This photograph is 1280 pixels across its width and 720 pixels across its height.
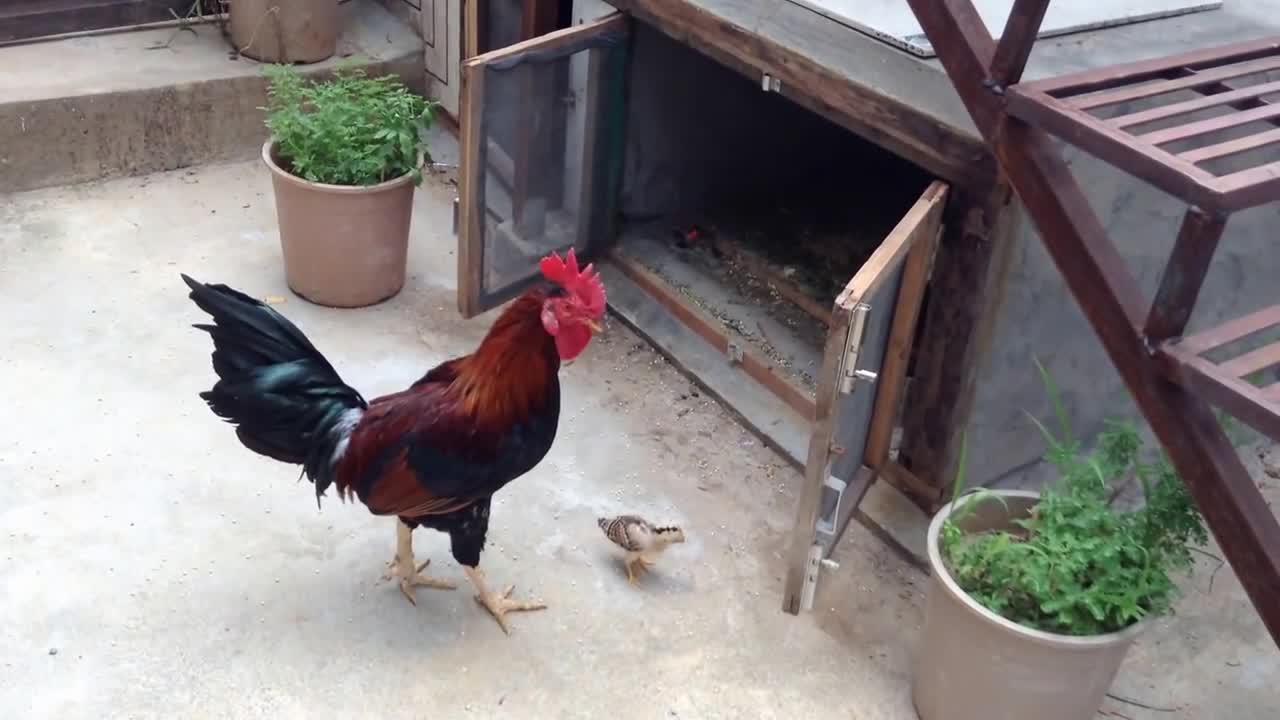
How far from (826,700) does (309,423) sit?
5.13 feet

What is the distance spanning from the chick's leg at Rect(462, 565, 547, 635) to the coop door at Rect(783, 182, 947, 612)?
76 centimetres

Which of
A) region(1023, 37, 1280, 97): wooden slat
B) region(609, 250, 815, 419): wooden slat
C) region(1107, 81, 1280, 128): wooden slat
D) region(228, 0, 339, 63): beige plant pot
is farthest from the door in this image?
region(1107, 81, 1280, 128): wooden slat

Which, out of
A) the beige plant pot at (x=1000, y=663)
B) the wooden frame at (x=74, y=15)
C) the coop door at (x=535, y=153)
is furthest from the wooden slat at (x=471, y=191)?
the wooden frame at (x=74, y=15)

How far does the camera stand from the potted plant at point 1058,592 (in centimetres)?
280

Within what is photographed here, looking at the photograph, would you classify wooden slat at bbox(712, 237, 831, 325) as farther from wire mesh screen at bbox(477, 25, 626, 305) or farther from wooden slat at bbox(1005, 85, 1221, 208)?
wooden slat at bbox(1005, 85, 1221, 208)

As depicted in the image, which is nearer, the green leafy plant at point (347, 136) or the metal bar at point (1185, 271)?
the metal bar at point (1185, 271)

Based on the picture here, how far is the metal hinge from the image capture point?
2918 mm

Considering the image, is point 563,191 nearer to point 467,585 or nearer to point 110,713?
point 467,585

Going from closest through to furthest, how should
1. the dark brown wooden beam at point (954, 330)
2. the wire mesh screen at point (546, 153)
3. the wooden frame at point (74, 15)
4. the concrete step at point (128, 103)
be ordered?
the dark brown wooden beam at point (954, 330)
the wire mesh screen at point (546, 153)
the concrete step at point (128, 103)
the wooden frame at point (74, 15)

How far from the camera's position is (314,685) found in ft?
10.2

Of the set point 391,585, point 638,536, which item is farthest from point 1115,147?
point 391,585

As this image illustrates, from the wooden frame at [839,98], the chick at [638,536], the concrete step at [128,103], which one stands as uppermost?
the wooden frame at [839,98]

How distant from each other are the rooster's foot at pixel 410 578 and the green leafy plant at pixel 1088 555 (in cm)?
143

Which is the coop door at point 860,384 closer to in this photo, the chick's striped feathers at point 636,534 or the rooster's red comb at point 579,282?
the chick's striped feathers at point 636,534
